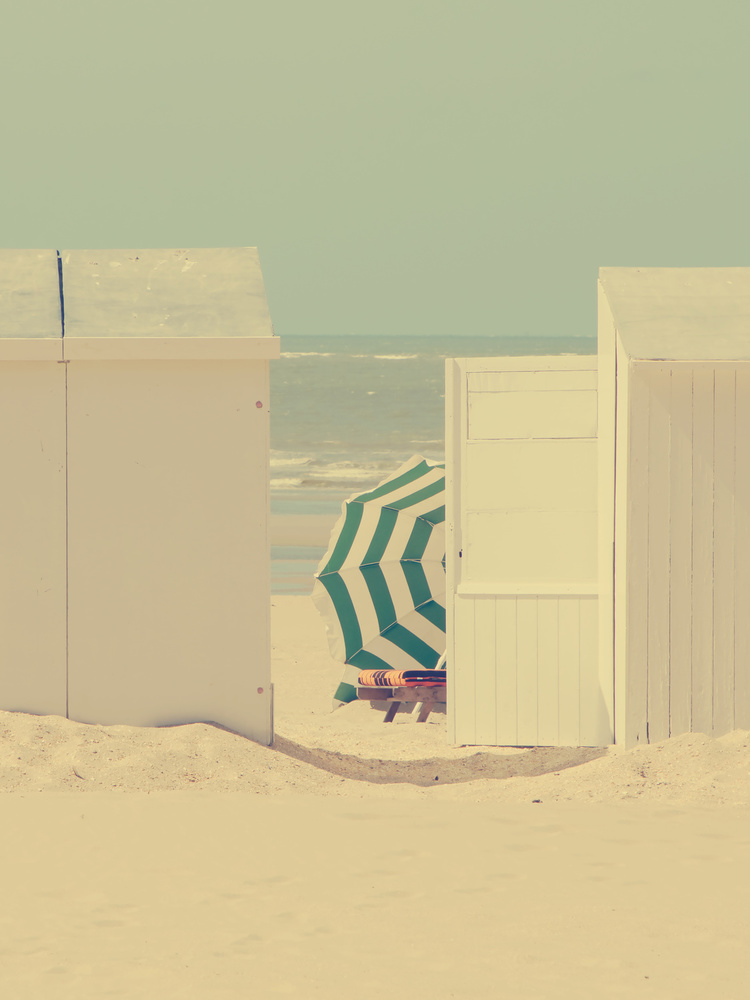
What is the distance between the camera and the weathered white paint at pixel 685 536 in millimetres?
5703

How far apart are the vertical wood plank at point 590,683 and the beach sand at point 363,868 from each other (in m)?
0.12

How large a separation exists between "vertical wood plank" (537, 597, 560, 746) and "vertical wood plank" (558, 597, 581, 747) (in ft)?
0.09

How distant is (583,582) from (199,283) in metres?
2.53

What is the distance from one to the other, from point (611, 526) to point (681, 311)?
1120mm

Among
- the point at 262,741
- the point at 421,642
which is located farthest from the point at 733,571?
the point at 421,642

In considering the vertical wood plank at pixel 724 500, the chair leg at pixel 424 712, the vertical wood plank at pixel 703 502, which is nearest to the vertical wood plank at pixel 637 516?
the vertical wood plank at pixel 703 502

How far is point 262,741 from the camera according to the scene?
606 centimetres

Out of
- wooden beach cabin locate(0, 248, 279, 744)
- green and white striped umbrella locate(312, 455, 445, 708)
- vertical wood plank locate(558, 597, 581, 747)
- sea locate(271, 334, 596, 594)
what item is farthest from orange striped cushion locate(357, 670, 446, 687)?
sea locate(271, 334, 596, 594)

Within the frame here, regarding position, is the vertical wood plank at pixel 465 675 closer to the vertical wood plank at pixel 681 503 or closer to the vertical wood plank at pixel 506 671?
the vertical wood plank at pixel 506 671

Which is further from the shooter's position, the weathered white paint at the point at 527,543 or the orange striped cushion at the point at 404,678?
the orange striped cushion at the point at 404,678

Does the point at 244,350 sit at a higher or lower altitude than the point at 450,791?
higher

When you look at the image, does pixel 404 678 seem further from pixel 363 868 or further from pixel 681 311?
pixel 363 868

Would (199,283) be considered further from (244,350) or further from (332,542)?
(332,542)

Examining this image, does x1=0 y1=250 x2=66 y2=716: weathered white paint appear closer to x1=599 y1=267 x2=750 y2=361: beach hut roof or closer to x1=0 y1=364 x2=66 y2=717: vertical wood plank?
x1=0 y1=364 x2=66 y2=717: vertical wood plank
